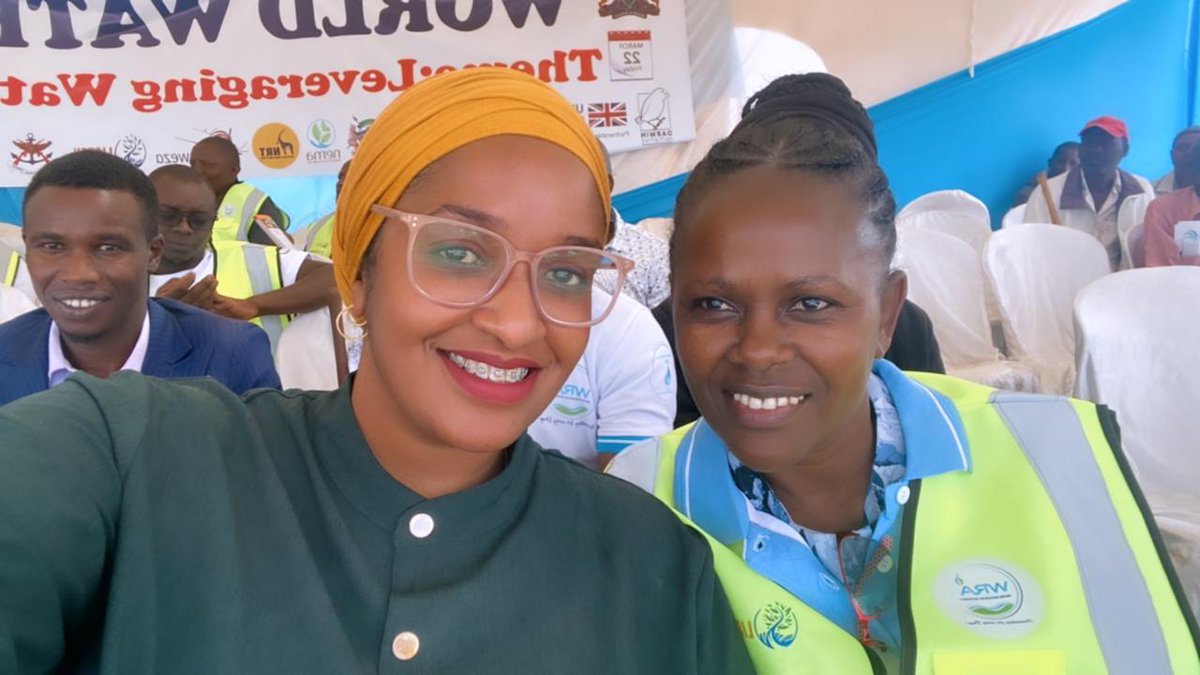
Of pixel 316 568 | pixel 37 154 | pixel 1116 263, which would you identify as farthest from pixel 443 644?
pixel 1116 263

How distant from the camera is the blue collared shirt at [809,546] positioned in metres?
1.39

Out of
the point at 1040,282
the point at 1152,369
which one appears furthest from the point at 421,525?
the point at 1040,282

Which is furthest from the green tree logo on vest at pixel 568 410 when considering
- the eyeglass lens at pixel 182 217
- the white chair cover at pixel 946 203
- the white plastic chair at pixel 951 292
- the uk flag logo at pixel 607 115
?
the white chair cover at pixel 946 203

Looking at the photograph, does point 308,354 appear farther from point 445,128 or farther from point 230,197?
point 230,197

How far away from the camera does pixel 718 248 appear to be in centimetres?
140

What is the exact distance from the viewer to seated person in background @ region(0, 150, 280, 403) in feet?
7.04

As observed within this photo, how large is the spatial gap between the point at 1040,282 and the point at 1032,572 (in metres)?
3.61

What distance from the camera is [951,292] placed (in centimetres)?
477

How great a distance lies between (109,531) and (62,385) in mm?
183

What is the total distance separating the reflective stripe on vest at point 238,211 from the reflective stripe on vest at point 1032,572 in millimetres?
4460

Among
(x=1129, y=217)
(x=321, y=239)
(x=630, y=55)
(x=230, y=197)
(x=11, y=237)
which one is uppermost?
(x=630, y=55)

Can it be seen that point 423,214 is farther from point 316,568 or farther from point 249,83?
point 249,83

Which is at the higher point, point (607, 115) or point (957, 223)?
point (607, 115)

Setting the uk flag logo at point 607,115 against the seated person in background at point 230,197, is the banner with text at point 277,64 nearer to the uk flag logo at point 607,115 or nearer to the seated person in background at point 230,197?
the uk flag logo at point 607,115
